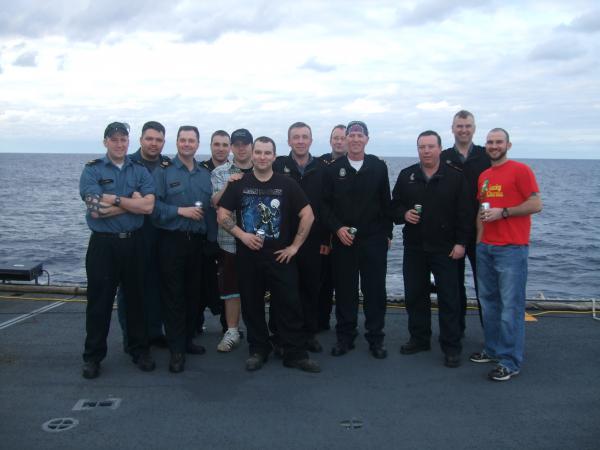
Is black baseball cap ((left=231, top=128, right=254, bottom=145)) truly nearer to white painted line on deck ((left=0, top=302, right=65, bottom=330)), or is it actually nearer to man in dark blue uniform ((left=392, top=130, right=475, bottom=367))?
man in dark blue uniform ((left=392, top=130, right=475, bottom=367))

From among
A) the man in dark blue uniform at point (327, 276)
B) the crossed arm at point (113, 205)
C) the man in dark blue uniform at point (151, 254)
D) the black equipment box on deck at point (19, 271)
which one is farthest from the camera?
the black equipment box on deck at point (19, 271)

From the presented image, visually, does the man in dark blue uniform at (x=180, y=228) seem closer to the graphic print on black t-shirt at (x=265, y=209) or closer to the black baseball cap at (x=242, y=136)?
the black baseball cap at (x=242, y=136)

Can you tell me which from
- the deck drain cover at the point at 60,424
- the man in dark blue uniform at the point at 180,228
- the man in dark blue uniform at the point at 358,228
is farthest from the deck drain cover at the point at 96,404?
the man in dark blue uniform at the point at 358,228

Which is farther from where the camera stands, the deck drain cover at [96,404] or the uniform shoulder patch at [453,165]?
the uniform shoulder patch at [453,165]

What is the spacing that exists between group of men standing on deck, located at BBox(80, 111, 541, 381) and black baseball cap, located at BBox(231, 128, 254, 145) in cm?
1

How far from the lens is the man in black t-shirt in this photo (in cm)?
480

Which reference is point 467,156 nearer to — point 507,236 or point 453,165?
point 453,165

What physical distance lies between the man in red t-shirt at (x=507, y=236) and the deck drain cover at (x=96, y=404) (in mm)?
2932

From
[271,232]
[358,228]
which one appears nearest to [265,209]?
[271,232]

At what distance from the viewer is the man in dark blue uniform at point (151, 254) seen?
5.16m

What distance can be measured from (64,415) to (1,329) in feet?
8.07

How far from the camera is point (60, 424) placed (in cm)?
381

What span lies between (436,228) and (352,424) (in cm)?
199

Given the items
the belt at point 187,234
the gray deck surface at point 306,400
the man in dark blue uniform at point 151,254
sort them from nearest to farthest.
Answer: the gray deck surface at point 306,400 → the belt at point 187,234 → the man in dark blue uniform at point 151,254
